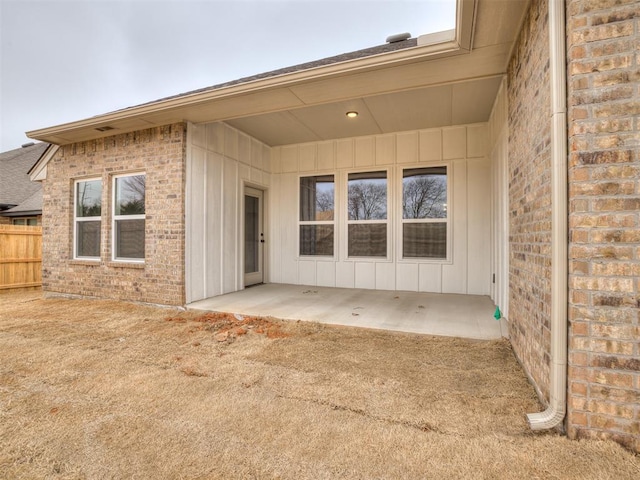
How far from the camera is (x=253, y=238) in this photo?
21.9 ft

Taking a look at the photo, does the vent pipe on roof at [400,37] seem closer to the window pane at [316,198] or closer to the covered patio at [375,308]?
the window pane at [316,198]

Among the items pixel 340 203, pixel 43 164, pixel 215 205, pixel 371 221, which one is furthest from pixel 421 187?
pixel 43 164

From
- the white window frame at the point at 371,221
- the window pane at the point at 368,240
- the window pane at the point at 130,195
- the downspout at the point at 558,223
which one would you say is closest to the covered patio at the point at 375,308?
the white window frame at the point at 371,221

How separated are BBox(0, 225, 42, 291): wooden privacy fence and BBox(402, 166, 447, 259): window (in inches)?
345

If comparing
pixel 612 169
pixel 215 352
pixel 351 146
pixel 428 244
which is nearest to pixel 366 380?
pixel 215 352

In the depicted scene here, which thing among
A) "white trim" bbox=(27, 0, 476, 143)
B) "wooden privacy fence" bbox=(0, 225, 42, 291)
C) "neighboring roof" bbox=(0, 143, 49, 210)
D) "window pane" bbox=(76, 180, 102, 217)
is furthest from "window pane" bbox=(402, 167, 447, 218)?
"neighboring roof" bbox=(0, 143, 49, 210)

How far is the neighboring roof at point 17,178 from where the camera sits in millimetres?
10935

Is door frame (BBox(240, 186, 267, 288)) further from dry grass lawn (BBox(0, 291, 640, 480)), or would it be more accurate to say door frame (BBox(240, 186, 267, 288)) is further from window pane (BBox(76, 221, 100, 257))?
dry grass lawn (BBox(0, 291, 640, 480))

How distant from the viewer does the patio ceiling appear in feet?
9.73

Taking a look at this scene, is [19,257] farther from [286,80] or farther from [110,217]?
[286,80]

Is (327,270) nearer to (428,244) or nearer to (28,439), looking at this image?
(428,244)

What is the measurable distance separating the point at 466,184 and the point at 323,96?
325cm

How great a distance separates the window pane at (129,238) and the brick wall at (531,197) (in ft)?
17.9

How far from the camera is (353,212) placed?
645 cm
